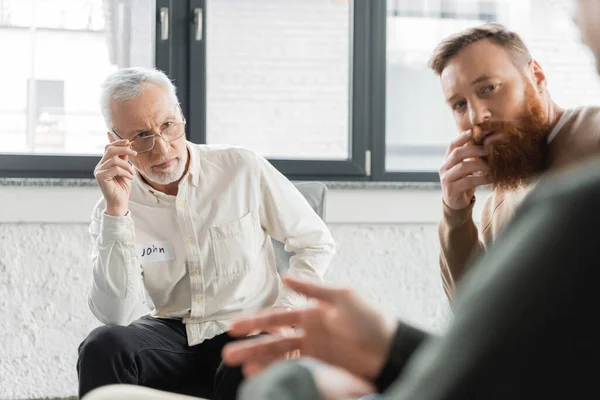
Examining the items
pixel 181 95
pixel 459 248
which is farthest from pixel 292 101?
pixel 459 248

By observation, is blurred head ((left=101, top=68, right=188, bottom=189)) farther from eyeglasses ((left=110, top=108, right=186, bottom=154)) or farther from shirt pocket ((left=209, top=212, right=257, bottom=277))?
shirt pocket ((left=209, top=212, right=257, bottom=277))

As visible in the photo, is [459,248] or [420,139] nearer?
[459,248]

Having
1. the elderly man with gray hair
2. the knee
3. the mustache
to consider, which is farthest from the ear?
the knee

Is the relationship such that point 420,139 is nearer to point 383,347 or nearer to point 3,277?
point 3,277

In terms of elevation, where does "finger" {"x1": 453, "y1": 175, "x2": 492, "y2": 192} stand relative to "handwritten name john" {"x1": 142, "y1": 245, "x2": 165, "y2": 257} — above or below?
above

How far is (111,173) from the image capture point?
7.25ft

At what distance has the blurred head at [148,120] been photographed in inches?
89.7

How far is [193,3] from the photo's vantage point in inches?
131

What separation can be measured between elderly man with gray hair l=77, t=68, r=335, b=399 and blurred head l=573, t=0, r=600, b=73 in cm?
166

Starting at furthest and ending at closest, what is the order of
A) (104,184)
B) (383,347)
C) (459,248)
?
(104,184), (459,248), (383,347)

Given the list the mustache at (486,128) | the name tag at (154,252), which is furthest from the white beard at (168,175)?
the mustache at (486,128)

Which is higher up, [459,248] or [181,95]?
[181,95]

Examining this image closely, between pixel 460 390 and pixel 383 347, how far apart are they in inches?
11.1

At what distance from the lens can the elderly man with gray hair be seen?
2.18 meters
